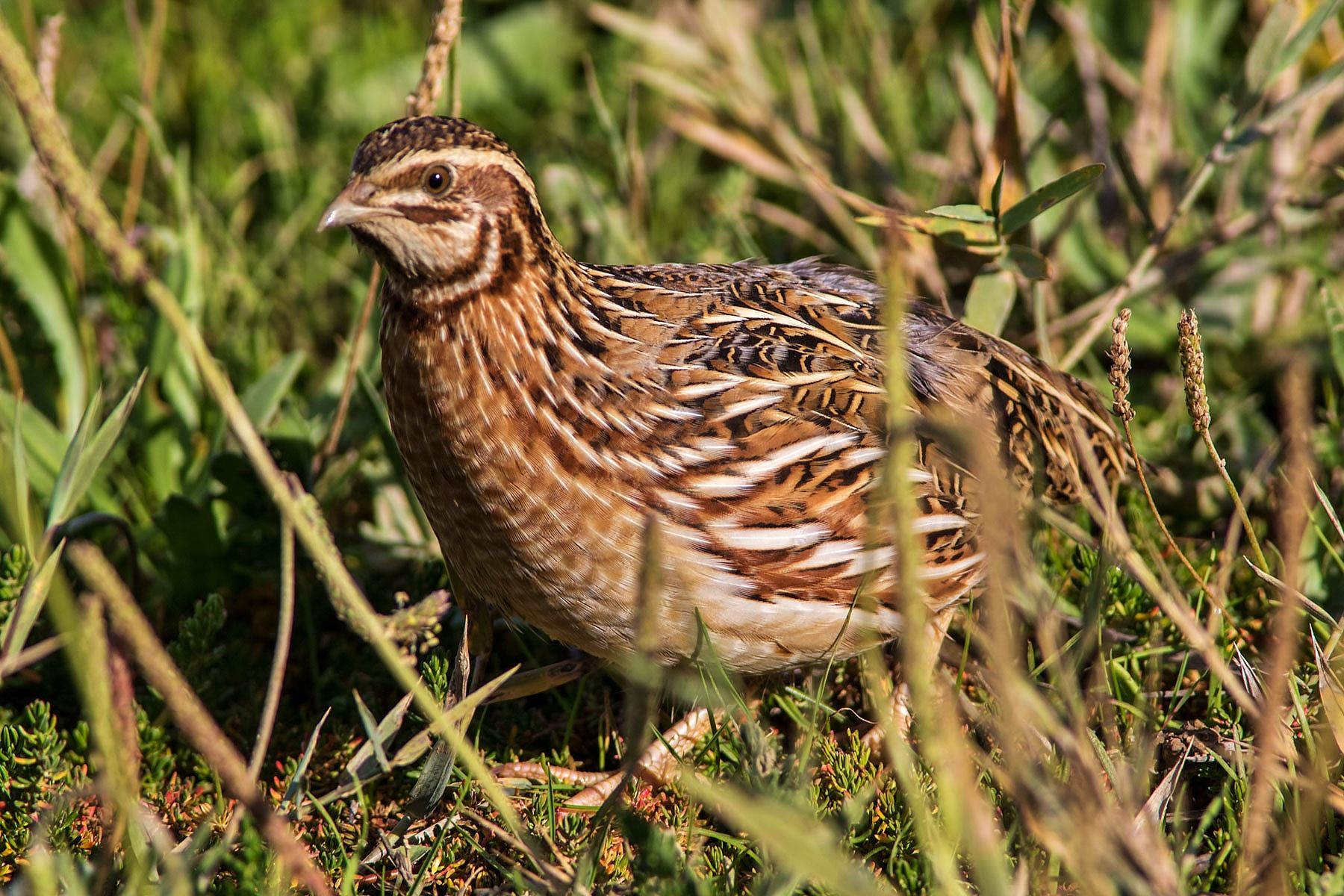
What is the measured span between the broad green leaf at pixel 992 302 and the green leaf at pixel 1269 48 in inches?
39.0

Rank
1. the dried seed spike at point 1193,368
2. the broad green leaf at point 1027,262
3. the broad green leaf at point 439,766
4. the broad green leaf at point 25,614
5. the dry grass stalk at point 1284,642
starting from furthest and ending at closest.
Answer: the broad green leaf at point 1027,262
the broad green leaf at point 25,614
the broad green leaf at point 439,766
the dried seed spike at point 1193,368
the dry grass stalk at point 1284,642

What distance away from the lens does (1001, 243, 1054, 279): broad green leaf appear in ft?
12.9

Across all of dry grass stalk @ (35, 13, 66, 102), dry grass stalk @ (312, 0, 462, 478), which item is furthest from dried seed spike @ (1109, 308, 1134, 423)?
dry grass stalk @ (35, 13, 66, 102)

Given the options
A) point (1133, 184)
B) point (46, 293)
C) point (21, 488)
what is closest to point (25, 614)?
point (21, 488)

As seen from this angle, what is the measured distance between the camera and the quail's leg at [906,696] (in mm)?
3596

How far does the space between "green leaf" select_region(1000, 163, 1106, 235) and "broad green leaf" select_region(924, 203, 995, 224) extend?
0.21 feet

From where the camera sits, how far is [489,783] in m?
2.50

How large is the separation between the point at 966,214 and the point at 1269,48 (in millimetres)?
1276

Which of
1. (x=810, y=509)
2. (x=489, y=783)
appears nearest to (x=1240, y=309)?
(x=810, y=509)

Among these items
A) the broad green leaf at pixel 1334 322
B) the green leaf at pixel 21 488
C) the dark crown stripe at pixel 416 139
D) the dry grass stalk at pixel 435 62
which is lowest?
the green leaf at pixel 21 488

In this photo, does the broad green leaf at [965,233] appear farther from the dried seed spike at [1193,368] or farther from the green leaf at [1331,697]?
the green leaf at [1331,697]

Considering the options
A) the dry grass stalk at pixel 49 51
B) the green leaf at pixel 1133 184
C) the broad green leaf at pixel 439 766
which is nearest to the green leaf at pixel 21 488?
the dry grass stalk at pixel 49 51

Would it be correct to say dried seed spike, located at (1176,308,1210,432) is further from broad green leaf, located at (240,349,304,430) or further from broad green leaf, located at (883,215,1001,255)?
broad green leaf, located at (240,349,304,430)

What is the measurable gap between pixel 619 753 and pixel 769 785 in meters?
1.05
